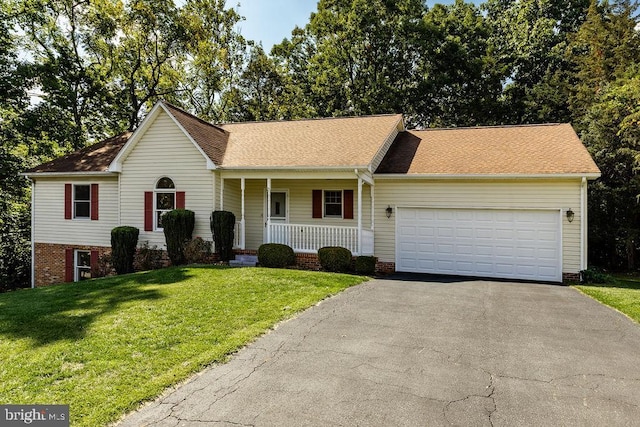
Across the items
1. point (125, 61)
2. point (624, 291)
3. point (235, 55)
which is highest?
point (235, 55)

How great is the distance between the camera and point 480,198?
1205 cm

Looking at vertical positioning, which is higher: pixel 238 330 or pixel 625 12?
pixel 625 12

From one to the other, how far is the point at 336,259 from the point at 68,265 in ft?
36.4

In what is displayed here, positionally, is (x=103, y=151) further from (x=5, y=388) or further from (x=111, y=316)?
(x=5, y=388)

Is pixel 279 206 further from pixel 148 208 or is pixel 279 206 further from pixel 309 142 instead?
pixel 148 208

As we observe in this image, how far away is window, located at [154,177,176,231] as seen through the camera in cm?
1379

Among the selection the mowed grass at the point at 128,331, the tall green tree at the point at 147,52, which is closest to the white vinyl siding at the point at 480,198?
the mowed grass at the point at 128,331

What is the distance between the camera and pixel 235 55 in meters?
27.5

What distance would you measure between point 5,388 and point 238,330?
2.79m

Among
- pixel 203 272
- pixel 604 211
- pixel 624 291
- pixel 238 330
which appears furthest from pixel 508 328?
pixel 604 211

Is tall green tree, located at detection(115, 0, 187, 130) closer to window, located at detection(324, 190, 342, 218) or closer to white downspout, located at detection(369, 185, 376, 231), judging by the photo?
window, located at detection(324, 190, 342, 218)

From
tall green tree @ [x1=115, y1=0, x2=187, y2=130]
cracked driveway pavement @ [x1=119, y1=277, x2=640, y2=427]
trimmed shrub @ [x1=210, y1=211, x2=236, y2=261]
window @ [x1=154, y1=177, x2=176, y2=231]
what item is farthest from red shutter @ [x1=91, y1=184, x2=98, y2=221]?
cracked driveway pavement @ [x1=119, y1=277, x2=640, y2=427]

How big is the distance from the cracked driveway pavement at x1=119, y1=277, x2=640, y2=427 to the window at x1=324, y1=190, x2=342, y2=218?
22.7 ft

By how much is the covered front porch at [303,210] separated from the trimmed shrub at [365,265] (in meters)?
0.28
